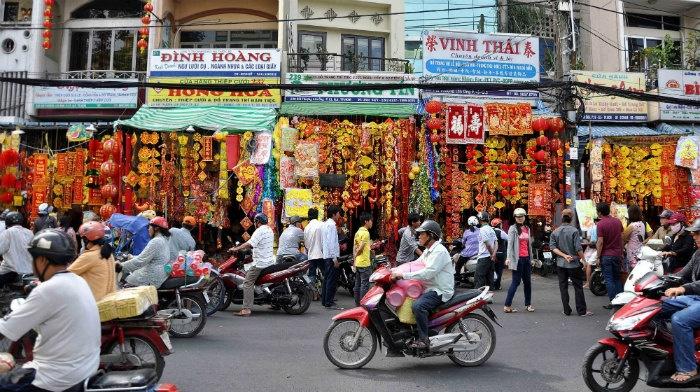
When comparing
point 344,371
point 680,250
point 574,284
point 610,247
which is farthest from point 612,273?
point 344,371

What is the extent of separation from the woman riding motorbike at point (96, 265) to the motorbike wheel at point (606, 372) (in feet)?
14.9

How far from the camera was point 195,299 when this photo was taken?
26.1ft

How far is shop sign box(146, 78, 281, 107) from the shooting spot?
48.3 feet

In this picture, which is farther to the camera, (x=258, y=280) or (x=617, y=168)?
(x=617, y=168)

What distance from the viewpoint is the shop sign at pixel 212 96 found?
48.3 feet

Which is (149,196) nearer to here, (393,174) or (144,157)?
(144,157)

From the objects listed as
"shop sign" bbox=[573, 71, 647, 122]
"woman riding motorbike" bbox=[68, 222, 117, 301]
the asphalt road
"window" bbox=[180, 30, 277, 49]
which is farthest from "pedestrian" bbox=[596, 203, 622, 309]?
"window" bbox=[180, 30, 277, 49]

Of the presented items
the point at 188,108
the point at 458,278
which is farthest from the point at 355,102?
the point at 458,278

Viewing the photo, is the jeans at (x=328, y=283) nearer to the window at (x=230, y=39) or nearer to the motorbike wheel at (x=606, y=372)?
the motorbike wheel at (x=606, y=372)

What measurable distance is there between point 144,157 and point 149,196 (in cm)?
91

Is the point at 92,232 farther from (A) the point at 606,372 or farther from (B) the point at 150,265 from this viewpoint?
(A) the point at 606,372

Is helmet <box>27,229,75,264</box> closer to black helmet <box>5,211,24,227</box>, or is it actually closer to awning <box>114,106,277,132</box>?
black helmet <box>5,211,24,227</box>

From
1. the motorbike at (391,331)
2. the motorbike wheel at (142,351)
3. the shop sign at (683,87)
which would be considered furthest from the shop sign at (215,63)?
the shop sign at (683,87)

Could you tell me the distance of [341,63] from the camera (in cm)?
1741
